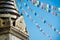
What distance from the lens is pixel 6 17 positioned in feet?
193

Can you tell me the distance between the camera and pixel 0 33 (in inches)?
2272

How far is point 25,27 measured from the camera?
2351 inches

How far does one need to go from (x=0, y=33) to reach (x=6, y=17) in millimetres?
1738

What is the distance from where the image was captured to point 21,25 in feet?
193

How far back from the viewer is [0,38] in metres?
57.8

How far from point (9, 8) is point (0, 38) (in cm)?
353

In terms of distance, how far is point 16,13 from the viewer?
198ft

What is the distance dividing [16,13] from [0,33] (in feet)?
10.3

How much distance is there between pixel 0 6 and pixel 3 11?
71 cm

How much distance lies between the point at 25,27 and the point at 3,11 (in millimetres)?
2105

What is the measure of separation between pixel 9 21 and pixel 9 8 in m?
2.81

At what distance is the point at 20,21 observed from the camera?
194 ft

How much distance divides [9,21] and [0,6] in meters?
2.84

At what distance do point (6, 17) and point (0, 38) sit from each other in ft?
6.55
